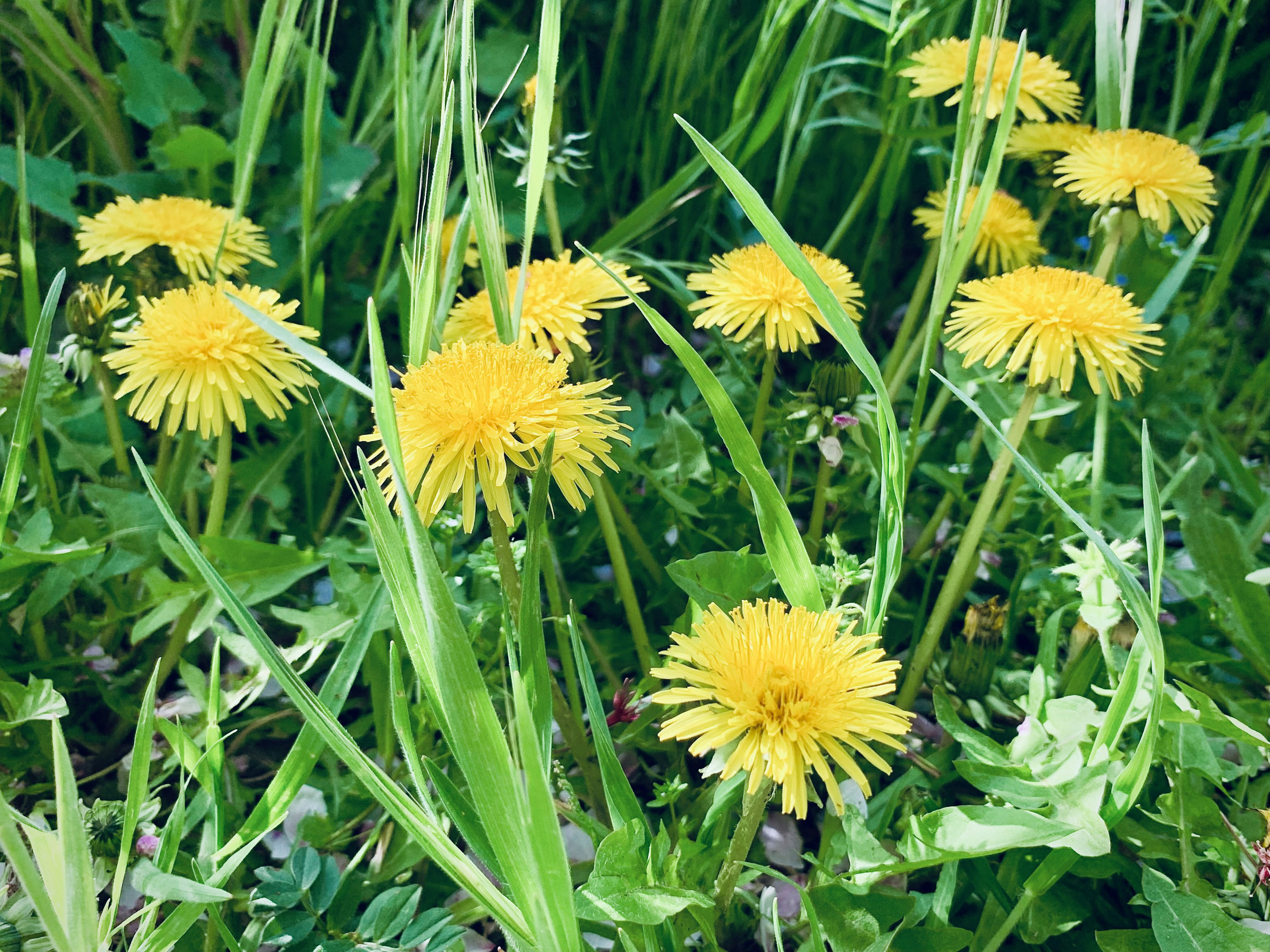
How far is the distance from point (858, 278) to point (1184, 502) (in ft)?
1.98

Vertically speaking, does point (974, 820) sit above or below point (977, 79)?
below

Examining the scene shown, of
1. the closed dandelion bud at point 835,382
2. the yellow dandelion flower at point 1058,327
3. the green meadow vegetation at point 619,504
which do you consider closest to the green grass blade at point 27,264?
the green meadow vegetation at point 619,504

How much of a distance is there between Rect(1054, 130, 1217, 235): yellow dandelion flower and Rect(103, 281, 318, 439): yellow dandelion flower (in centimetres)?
80

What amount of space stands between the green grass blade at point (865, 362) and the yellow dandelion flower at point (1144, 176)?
0.49m

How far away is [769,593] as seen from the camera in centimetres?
83

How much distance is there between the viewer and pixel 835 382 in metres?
0.86

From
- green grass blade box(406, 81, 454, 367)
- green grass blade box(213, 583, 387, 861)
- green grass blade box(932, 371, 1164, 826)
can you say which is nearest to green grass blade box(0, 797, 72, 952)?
green grass blade box(213, 583, 387, 861)

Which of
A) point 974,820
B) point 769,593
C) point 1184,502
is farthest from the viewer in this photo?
point 1184,502

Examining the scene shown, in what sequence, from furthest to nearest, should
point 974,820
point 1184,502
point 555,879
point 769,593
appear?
point 1184,502
point 769,593
point 974,820
point 555,879

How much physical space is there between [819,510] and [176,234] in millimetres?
710

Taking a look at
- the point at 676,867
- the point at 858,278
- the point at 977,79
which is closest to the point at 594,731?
the point at 676,867

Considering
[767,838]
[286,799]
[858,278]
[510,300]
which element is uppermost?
[510,300]

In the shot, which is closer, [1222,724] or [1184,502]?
[1222,724]

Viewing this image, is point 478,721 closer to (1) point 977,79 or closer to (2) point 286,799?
(2) point 286,799
